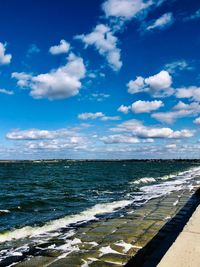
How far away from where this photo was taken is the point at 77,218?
19250 mm

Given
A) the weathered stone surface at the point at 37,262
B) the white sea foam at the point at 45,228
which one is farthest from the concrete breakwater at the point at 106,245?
the white sea foam at the point at 45,228

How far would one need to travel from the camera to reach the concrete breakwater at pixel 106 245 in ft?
33.5

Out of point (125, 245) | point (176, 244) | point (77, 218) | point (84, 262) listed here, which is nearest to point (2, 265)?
point (84, 262)

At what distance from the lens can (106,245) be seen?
11.9 m

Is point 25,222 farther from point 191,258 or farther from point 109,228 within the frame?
point 191,258

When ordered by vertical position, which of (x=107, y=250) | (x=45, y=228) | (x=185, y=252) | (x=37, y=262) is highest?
(x=185, y=252)

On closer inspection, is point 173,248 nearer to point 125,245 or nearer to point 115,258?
point 115,258

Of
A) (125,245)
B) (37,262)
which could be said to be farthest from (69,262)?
(125,245)

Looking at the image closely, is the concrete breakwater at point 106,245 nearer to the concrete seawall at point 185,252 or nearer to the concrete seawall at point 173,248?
the concrete seawall at point 173,248

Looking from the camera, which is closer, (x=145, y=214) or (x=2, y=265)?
(x=2, y=265)

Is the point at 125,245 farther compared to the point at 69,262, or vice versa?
the point at 125,245

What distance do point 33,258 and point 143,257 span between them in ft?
11.2

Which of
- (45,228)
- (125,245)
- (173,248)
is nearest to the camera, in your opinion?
(173,248)

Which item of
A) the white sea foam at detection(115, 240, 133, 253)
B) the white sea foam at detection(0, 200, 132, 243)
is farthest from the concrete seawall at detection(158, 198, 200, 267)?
the white sea foam at detection(0, 200, 132, 243)
